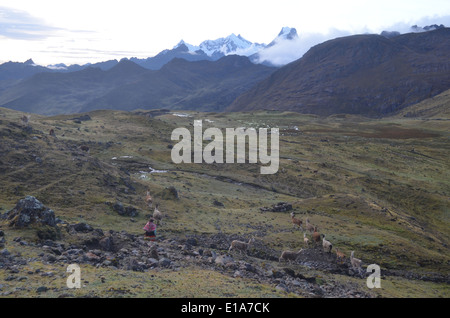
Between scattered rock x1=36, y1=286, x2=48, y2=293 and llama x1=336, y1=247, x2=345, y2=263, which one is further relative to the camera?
llama x1=336, y1=247, x2=345, y2=263

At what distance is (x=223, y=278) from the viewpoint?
68.3 ft

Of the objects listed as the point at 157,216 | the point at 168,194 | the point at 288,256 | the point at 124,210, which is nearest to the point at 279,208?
the point at 168,194

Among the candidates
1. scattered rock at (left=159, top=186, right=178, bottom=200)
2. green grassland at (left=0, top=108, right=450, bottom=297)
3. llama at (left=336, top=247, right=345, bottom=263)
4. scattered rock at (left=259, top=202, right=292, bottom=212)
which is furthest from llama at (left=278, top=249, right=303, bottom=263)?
scattered rock at (left=159, top=186, right=178, bottom=200)

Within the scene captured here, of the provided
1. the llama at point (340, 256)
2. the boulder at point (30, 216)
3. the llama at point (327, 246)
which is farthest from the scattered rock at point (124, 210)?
the llama at point (340, 256)

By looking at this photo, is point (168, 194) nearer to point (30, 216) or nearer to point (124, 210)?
point (124, 210)

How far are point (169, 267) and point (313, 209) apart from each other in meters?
29.7

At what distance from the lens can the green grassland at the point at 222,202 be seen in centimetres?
1984

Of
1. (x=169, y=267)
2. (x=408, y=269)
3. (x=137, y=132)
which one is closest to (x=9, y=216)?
(x=169, y=267)

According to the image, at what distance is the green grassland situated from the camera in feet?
65.1

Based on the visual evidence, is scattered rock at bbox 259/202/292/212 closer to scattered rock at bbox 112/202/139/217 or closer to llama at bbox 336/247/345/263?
llama at bbox 336/247/345/263

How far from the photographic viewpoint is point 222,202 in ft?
163

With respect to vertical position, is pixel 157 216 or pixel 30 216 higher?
pixel 30 216

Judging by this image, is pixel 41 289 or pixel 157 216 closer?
pixel 41 289
